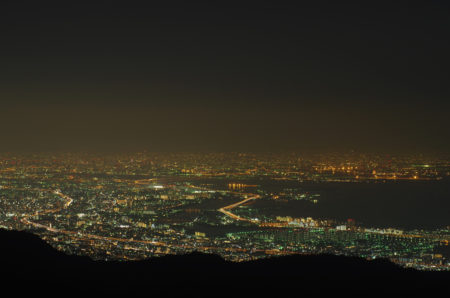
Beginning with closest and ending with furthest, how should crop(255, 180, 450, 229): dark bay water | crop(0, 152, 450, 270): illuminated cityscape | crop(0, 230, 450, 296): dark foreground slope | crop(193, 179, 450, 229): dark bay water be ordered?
crop(0, 230, 450, 296): dark foreground slope
crop(0, 152, 450, 270): illuminated cityscape
crop(255, 180, 450, 229): dark bay water
crop(193, 179, 450, 229): dark bay water

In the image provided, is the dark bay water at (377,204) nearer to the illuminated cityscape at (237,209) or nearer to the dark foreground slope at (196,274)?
the illuminated cityscape at (237,209)

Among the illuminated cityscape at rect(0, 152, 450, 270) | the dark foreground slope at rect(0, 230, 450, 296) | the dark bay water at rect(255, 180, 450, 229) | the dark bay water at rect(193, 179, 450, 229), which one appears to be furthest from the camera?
the dark bay water at rect(193, 179, 450, 229)

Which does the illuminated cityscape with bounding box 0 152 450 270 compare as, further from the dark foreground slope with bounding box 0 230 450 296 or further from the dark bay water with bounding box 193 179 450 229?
the dark foreground slope with bounding box 0 230 450 296

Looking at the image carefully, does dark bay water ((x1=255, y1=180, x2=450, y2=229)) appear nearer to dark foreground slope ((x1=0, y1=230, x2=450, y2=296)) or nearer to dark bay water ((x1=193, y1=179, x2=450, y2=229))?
dark bay water ((x1=193, y1=179, x2=450, y2=229))

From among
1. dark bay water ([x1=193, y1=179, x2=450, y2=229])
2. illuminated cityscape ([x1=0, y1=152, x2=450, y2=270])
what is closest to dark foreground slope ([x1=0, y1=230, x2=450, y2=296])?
illuminated cityscape ([x1=0, y1=152, x2=450, y2=270])

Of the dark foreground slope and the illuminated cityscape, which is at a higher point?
the dark foreground slope

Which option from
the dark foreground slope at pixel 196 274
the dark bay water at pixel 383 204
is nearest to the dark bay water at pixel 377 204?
the dark bay water at pixel 383 204

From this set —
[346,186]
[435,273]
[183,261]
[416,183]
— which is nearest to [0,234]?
[183,261]

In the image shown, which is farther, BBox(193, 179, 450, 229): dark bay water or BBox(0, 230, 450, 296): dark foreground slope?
BBox(193, 179, 450, 229): dark bay water
